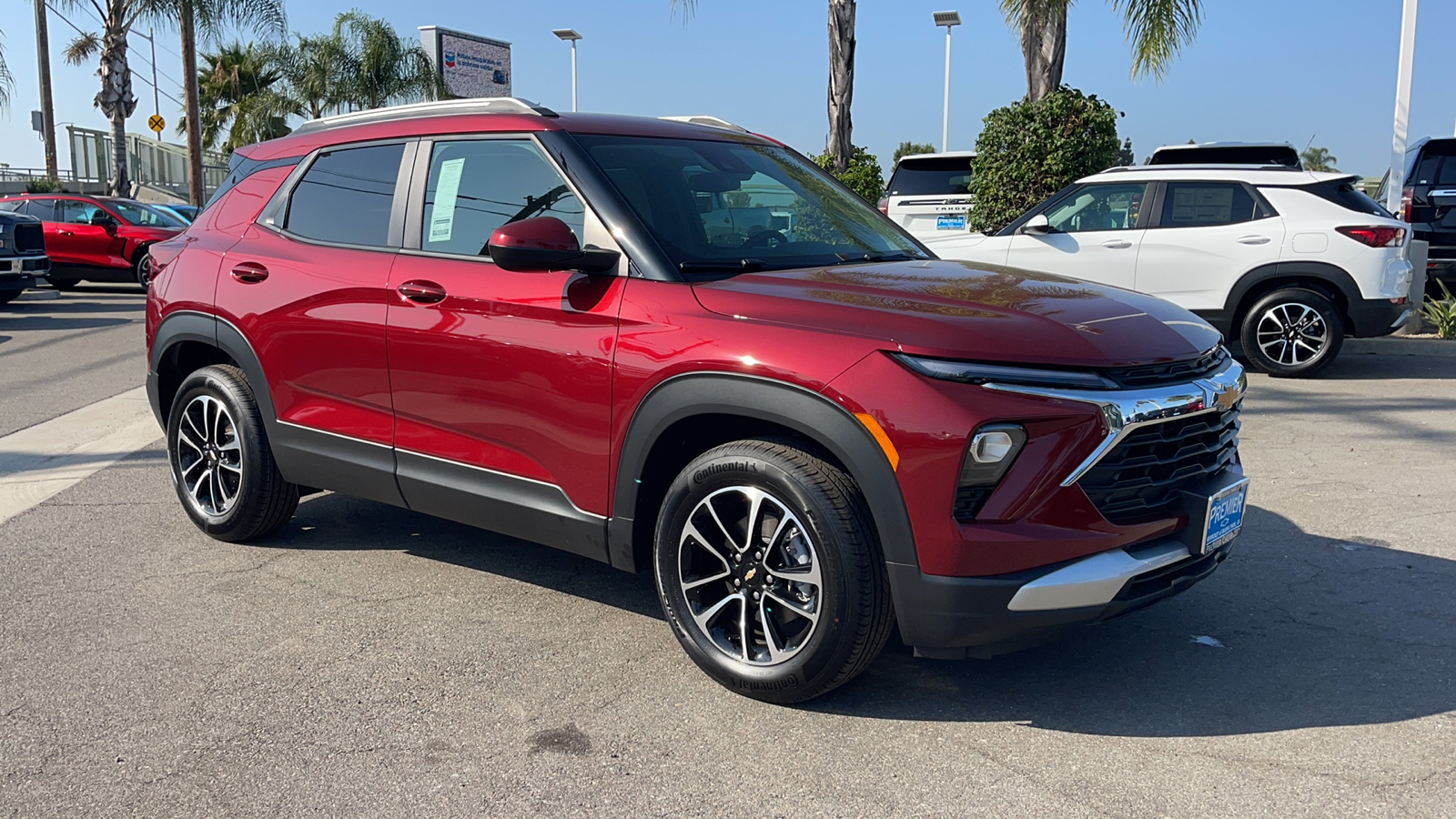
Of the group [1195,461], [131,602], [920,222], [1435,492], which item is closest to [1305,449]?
[1435,492]

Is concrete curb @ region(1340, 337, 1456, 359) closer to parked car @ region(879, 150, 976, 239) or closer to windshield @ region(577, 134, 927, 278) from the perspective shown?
parked car @ region(879, 150, 976, 239)

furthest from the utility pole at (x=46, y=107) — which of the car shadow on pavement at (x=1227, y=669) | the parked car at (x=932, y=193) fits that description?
the car shadow on pavement at (x=1227, y=669)

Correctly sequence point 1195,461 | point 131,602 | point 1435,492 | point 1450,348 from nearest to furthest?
point 1195,461, point 131,602, point 1435,492, point 1450,348

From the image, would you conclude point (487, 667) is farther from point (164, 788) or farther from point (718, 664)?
point (164, 788)

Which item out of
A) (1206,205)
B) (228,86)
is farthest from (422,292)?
(228,86)

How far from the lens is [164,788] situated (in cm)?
301

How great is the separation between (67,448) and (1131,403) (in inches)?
252

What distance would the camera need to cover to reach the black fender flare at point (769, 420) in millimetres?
3150

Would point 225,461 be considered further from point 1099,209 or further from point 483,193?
point 1099,209

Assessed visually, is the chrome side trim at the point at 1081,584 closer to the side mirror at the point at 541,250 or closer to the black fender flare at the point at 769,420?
the black fender flare at the point at 769,420

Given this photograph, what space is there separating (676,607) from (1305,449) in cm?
481

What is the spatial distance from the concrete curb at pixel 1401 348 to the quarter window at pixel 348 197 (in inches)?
358

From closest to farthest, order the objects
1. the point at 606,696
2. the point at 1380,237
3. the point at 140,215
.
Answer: the point at 606,696, the point at 1380,237, the point at 140,215

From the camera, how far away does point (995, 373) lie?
311 centimetres
